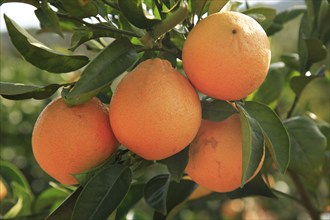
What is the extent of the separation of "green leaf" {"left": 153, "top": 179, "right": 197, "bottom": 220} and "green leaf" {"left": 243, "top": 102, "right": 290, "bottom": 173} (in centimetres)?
31

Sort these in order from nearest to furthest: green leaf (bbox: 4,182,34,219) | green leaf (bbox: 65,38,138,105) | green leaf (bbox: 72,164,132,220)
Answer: green leaf (bbox: 65,38,138,105) → green leaf (bbox: 72,164,132,220) → green leaf (bbox: 4,182,34,219)

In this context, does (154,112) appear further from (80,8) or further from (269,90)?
(269,90)

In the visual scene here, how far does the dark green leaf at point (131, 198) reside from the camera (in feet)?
3.86

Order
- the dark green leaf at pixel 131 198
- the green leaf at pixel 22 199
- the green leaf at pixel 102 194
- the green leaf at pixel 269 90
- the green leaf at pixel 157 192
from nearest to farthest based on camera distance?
A: 1. the green leaf at pixel 102 194
2. the green leaf at pixel 157 192
3. the dark green leaf at pixel 131 198
4. the green leaf at pixel 269 90
5. the green leaf at pixel 22 199

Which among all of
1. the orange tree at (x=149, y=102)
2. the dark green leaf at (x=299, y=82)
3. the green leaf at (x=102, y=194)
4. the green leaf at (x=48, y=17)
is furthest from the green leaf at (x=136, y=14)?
the dark green leaf at (x=299, y=82)

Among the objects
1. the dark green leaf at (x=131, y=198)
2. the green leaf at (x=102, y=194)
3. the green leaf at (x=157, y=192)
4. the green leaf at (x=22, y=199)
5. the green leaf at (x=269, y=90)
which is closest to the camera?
the green leaf at (x=102, y=194)

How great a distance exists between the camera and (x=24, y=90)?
83 cm

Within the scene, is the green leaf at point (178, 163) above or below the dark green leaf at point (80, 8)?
below

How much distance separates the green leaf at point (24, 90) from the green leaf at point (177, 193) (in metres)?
0.36

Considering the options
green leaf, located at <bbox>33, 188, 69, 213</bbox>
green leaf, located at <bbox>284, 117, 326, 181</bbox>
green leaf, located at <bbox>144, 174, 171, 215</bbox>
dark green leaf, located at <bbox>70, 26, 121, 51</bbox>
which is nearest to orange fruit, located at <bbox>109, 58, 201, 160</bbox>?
dark green leaf, located at <bbox>70, 26, 121, 51</bbox>

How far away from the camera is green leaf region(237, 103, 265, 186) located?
2.57ft

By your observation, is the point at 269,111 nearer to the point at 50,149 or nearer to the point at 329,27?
the point at 50,149

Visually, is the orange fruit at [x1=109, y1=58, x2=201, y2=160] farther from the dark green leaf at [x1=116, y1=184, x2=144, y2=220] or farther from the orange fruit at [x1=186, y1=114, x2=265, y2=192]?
the dark green leaf at [x1=116, y1=184, x2=144, y2=220]

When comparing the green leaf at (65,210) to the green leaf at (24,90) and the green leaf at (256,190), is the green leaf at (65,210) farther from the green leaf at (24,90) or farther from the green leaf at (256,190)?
the green leaf at (256,190)
